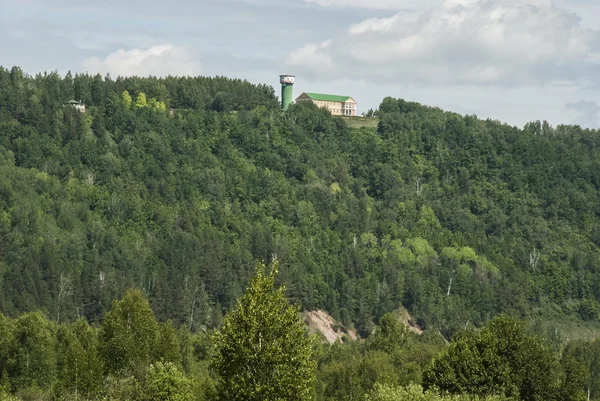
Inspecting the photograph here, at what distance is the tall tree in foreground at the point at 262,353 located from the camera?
5581 cm

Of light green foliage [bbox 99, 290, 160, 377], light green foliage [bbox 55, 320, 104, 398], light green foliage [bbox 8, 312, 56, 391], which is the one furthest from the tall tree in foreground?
light green foliage [bbox 8, 312, 56, 391]

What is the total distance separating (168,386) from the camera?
236 ft

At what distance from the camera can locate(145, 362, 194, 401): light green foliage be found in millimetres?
70812

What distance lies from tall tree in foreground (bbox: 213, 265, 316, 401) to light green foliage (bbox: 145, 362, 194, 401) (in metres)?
14.5

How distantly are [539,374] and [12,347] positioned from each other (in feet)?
150

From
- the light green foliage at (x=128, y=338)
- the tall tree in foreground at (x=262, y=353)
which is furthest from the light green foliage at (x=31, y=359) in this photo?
the tall tree in foreground at (x=262, y=353)

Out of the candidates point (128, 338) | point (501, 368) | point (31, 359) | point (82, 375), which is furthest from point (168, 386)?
point (31, 359)

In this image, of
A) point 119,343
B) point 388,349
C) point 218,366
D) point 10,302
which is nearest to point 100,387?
point 119,343

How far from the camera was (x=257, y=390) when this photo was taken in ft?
181

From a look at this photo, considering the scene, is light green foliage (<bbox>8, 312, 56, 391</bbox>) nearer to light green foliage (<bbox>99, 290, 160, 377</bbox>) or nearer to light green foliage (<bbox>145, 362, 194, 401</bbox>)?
light green foliage (<bbox>99, 290, 160, 377</bbox>)

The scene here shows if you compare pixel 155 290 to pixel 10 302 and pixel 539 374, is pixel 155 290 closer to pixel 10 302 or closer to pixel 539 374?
pixel 10 302

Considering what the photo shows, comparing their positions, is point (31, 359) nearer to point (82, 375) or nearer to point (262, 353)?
point (82, 375)

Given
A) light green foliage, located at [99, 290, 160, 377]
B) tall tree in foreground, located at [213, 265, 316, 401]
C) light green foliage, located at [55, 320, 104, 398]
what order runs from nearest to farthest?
tall tree in foreground, located at [213, 265, 316, 401] → light green foliage, located at [55, 320, 104, 398] → light green foliage, located at [99, 290, 160, 377]

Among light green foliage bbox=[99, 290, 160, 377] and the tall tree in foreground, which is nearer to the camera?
the tall tree in foreground
